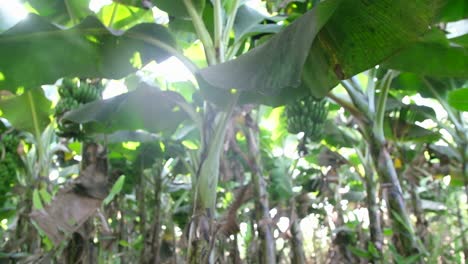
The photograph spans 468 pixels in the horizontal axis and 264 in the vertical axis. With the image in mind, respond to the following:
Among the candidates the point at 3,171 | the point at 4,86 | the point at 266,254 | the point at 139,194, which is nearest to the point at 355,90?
the point at 266,254

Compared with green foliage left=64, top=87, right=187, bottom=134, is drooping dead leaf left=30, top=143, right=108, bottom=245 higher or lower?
lower

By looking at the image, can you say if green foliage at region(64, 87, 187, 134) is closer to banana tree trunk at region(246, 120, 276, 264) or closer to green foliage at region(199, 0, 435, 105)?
banana tree trunk at region(246, 120, 276, 264)

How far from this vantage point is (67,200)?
1479 mm

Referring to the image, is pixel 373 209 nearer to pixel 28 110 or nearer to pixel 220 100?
pixel 220 100

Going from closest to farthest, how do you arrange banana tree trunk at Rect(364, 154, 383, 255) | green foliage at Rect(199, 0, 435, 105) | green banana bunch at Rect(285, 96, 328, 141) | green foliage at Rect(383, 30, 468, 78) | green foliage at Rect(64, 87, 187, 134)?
green foliage at Rect(199, 0, 435, 105) → green foliage at Rect(383, 30, 468, 78) → green foliage at Rect(64, 87, 187, 134) → green banana bunch at Rect(285, 96, 328, 141) → banana tree trunk at Rect(364, 154, 383, 255)

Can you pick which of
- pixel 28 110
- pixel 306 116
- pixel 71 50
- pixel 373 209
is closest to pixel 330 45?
pixel 306 116

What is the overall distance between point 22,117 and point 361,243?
2111 mm

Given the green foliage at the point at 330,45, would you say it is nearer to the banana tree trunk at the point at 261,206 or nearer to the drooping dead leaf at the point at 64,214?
the drooping dead leaf at the point at 64,214

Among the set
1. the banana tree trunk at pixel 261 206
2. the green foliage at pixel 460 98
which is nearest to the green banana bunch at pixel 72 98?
the banana tree trunk at pixel 261 206

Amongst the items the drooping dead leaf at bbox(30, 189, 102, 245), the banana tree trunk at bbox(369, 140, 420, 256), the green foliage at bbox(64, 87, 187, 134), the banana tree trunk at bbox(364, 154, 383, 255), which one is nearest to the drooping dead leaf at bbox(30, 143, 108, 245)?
the drooping dead leaf at bbox(30, 189, 102, 245)

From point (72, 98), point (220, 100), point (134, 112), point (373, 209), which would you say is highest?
point (72, 98)

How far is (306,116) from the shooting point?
1726mm

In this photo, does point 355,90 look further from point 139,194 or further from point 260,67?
point 139,194

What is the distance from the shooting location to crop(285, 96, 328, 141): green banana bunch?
1.72 meters
